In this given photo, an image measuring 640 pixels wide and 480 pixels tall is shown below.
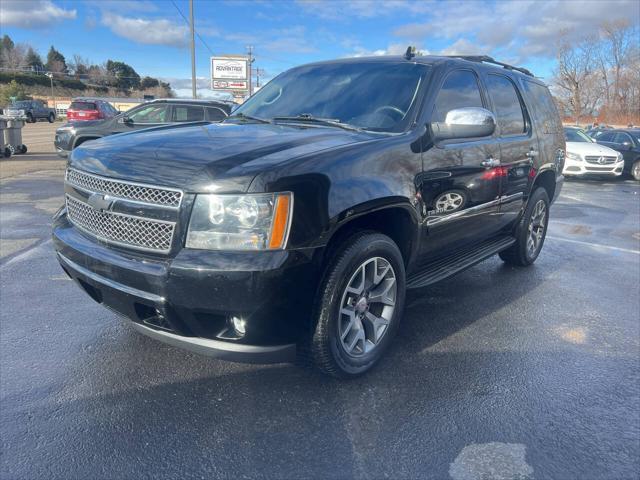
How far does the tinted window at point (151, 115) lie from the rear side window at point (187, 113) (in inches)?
11.5

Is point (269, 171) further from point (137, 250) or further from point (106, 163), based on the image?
point (106, 163)

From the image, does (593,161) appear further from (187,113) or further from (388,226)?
(388,226)

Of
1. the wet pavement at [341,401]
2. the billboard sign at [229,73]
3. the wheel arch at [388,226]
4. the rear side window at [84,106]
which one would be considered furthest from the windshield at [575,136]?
the billboard sign at [229,73]

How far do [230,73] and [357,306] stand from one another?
40.9 m

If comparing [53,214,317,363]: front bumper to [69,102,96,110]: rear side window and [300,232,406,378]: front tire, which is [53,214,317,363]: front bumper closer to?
[300,232,406,378]: front tire

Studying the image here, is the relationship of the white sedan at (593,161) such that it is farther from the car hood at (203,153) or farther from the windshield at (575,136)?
the car hood at (203,153)

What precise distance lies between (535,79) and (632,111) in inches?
2146

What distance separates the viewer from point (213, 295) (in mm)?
2387

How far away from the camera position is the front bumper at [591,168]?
15.0 metres

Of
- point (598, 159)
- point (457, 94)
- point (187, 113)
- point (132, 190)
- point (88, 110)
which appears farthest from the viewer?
point (88, 110)

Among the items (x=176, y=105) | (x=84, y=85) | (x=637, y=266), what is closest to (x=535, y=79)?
(x=637, y=266)

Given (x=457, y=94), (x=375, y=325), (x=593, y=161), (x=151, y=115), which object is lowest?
(x=375, y=325)

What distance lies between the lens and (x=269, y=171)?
245 centimetres

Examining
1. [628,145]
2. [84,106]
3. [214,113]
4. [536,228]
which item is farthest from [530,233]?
[84,106]
